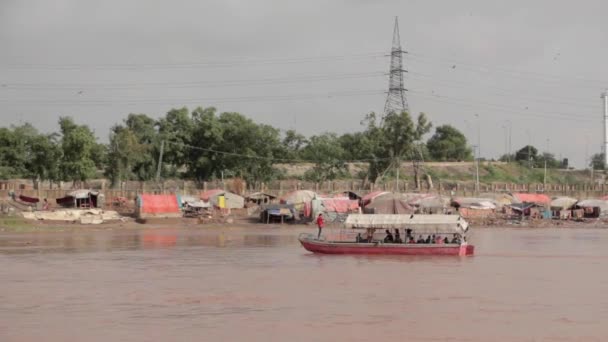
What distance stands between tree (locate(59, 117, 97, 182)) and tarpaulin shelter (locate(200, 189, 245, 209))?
779 centimetres

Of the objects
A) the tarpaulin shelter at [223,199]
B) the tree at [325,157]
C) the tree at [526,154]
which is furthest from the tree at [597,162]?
the tarpaulin shelter at [223,199]

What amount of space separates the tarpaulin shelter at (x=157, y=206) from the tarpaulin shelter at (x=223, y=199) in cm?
242

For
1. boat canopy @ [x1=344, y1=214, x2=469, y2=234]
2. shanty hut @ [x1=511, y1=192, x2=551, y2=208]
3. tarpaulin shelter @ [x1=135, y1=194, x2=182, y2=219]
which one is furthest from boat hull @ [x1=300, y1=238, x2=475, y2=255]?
shanty hut @ [x1=511, y1=192, x2=551, y2=208]

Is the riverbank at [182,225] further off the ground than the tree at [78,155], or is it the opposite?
the tree at [78,155]

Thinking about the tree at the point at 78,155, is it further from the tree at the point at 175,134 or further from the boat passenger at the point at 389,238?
the boat passenger at the point at 389,238

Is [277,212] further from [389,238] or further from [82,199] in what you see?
[389,238]

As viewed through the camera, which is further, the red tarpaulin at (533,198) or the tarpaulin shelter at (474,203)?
the red tarpaulin at (533,198)

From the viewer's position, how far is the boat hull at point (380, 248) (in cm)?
2855

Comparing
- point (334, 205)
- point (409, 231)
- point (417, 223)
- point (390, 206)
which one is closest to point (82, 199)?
point (334, 205)

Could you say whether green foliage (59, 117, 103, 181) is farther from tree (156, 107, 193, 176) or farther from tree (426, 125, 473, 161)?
tree (426, 125, 473, 161)

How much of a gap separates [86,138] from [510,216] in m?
28.1

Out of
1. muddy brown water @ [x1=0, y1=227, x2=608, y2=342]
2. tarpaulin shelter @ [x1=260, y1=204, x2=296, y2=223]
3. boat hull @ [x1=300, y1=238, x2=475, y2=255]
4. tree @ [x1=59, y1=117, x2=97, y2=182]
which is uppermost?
tree @ [x1=59, y1=117, x2=97, y2=182]

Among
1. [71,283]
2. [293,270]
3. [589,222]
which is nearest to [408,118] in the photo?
[589,222]

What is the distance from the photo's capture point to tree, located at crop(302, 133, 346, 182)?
219ft
